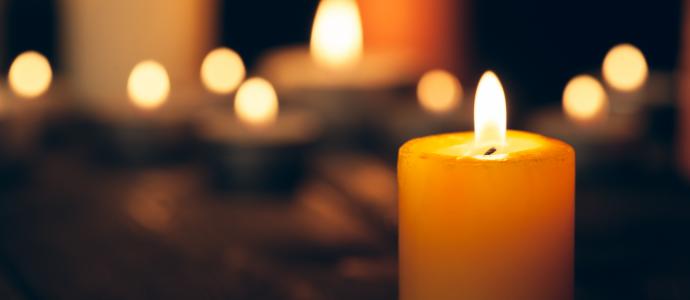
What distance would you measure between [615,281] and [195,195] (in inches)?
19.0

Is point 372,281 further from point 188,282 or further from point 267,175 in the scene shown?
point 267,175

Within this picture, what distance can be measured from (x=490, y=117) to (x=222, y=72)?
0.88 m

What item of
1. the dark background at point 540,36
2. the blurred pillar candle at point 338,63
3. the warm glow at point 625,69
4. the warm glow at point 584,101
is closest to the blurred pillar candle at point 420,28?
the dark background at point 540,36

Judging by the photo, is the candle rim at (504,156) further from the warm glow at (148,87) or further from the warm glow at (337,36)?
the warm glow at (337,36)

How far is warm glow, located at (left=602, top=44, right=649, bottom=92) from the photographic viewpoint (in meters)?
1.22

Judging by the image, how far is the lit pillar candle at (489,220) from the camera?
62 cm

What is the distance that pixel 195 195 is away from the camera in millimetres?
1079

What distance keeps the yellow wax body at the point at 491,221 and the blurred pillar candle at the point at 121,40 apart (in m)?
0.89

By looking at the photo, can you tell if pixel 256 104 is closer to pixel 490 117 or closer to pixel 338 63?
pixel 338 63

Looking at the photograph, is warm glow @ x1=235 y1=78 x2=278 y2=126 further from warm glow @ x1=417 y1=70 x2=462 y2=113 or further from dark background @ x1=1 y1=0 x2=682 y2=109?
dark background @ x1=1 y1=0 x2=682 y2=109

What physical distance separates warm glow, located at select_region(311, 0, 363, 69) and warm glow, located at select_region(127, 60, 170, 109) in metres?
0.24

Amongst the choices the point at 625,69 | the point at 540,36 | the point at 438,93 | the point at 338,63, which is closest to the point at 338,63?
the point at 338,63

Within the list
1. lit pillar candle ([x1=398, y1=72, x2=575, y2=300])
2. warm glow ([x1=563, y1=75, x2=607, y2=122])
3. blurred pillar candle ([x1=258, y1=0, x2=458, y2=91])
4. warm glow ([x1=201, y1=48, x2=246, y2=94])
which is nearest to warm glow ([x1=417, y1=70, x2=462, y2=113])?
blurred pillar candle ([x1=258, y1=0, x2=458, y2=91])

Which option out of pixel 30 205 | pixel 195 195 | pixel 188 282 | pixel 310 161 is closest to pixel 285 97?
pixel 310 161
